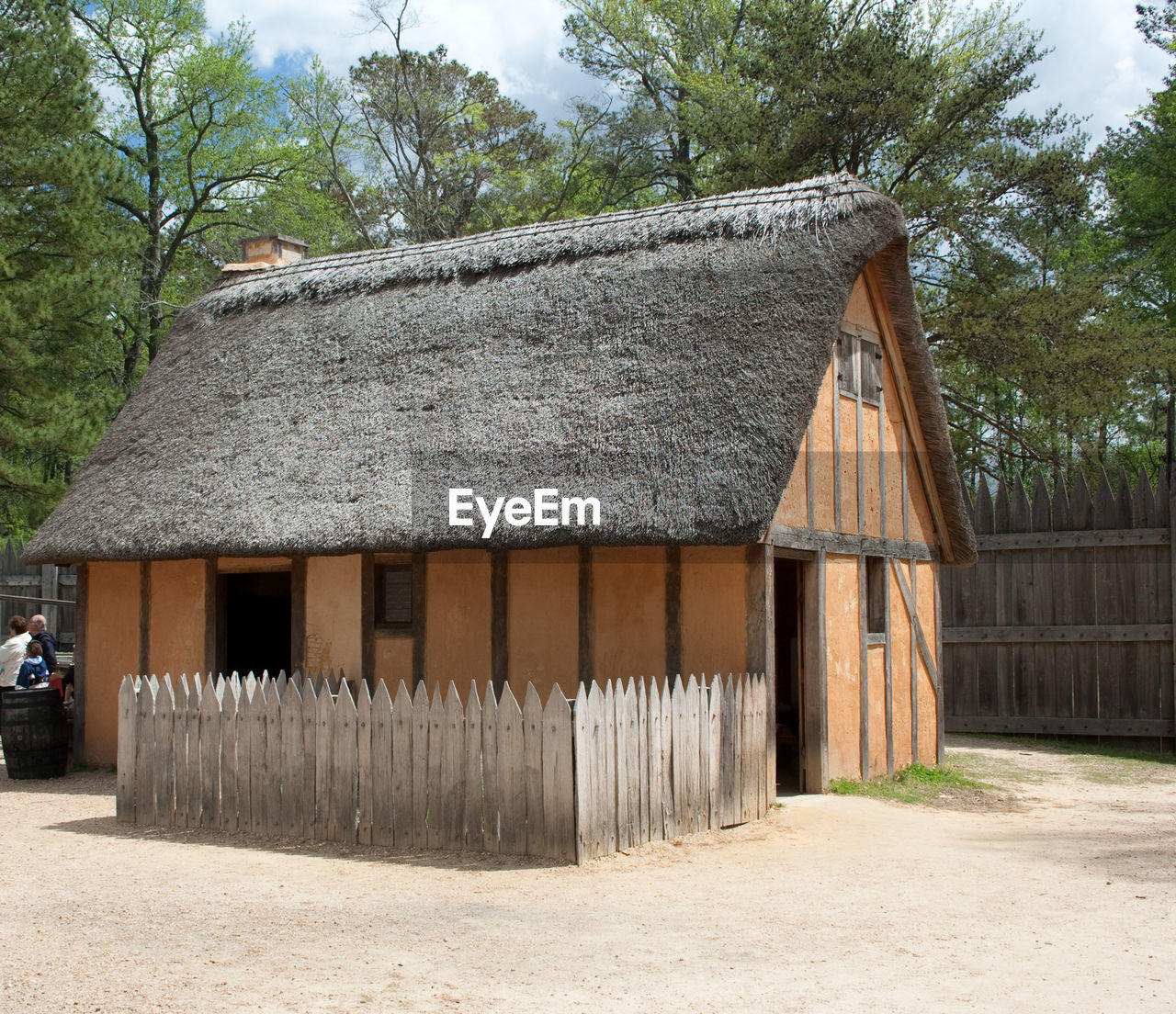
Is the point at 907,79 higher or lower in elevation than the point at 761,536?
higher

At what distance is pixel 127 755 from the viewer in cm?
941

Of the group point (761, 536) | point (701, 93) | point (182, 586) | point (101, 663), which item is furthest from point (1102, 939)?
point (701, 93)

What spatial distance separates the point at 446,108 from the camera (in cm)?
2964

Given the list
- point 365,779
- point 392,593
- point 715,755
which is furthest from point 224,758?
point 715,755

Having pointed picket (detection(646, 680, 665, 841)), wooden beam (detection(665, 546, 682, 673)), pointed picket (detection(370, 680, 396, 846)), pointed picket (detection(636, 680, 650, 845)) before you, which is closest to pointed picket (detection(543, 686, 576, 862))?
pointed picket (detection(636, 680, 650, 845))

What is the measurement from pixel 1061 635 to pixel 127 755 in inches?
394

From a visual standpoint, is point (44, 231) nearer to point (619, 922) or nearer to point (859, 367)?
point (859, 367)

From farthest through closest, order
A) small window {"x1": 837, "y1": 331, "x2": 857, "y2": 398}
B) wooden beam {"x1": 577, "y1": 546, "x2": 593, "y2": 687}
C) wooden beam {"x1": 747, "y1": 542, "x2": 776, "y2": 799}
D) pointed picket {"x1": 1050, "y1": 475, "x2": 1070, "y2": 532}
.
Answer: pointed picket {"x1": 1050, "y1": 475, "x2": 1070, "y2": 532} → small window {"x1": 837, "y1": 331, "x2": 857, "y2": 398} → wooden beam {"x1": 577, "y1": 546, "x2": 593, "y2": 687} → wooden beam {"x1": 747, "y1": 542, "x2": 776, "y2": 799}

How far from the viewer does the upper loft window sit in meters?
11.6

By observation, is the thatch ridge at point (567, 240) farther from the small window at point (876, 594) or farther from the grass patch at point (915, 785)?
the grass patch at point (915, 785)

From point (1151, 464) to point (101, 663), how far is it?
80.4 ft

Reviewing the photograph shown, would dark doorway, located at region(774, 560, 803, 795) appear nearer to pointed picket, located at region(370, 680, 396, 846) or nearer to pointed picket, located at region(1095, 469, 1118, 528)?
pointed picket, located at region(1095, 469, 1118, 528)

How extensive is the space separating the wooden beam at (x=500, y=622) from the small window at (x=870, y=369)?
3.76 metres

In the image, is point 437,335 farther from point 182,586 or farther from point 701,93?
point 701,93
